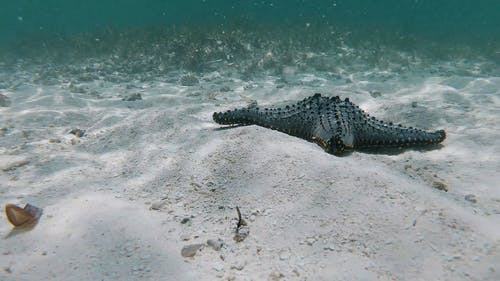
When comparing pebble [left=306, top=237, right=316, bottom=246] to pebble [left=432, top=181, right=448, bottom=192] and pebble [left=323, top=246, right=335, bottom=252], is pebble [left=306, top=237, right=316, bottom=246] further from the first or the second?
pebble [left=432, top=181, right=448, bottom=192]

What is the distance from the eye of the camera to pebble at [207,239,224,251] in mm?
2861

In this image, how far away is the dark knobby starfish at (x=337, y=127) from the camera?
13.8ft

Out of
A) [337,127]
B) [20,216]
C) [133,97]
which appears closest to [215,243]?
[20,216]

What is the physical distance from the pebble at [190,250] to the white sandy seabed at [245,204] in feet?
0.17

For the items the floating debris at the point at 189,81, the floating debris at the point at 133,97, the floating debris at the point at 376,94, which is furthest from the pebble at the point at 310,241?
the floating debris at the point at 189,81

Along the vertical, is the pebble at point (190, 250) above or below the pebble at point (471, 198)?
above

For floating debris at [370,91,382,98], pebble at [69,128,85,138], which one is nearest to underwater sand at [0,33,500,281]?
pebble at [69,128,85,138]

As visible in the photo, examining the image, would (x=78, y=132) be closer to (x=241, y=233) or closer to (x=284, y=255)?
(x=241, y=233)

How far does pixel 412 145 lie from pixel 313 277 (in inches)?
116

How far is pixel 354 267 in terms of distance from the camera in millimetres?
2492

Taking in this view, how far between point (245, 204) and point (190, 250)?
745 mm

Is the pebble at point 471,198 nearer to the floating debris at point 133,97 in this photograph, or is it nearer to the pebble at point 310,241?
the pebble at point 310,241

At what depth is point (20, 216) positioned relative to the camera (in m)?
3.13

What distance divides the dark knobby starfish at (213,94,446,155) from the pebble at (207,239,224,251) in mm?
1859
